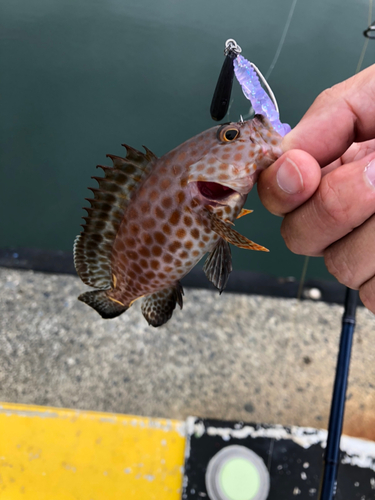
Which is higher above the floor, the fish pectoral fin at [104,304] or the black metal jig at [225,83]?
the black metal jig at [225,83]

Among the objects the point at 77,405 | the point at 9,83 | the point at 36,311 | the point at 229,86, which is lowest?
the point at 77,405

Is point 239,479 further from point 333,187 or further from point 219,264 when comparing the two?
point 333,187

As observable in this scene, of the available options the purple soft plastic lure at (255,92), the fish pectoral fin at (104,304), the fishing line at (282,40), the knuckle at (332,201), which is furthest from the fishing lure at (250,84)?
the fishing line at (282,40)

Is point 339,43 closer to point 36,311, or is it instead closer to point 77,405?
point 36,311

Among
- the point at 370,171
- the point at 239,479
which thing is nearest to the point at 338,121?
the point at 370,171

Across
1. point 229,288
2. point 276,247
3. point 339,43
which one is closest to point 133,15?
point 339,43

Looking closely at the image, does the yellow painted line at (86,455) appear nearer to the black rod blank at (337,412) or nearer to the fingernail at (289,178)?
the black rod blank at (337,412)

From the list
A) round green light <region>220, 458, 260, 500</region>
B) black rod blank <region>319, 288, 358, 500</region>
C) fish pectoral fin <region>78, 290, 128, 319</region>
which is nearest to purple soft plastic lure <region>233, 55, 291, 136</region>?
fish pectoral fin <region>78, 290, 128, 319</region>
